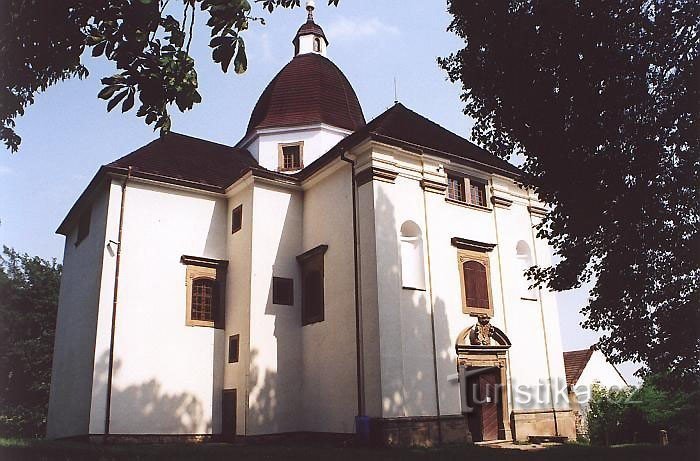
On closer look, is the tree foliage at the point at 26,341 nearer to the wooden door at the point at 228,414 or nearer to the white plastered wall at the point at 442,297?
the wooden door at the point at 228,414

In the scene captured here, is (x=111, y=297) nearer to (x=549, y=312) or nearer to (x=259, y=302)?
(x=259, y=302)

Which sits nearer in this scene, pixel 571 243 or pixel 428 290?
pixel 571 243

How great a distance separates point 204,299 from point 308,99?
10.9 metres

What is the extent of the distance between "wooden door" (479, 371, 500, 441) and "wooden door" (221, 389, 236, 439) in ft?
24.6

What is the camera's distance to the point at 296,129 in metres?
25.7

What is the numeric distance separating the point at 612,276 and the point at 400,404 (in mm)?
7161

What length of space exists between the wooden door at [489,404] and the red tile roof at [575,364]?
16.9 m

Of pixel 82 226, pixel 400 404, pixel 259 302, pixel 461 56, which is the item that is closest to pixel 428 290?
pixel 400 404

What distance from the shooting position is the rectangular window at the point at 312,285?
62.6 feet

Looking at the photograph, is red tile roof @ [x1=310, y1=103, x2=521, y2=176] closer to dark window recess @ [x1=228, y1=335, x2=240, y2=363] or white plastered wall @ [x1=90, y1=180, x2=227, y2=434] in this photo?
white plastered wall @ [x1=90, y1=180, x2=227, y2=434]

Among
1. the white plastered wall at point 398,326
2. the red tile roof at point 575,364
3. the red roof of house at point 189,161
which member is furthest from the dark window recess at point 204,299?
the red tile roof at point 575,364

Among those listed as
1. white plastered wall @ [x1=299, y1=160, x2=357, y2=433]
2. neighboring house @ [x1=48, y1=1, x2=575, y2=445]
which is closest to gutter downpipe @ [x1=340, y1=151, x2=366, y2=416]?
neighboring house @ [x1=48, y1=1, x2=575, y2=445]

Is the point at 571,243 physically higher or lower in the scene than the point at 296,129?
lower

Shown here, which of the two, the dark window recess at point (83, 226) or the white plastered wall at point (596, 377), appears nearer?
the dark window recess at point (83, 226)
